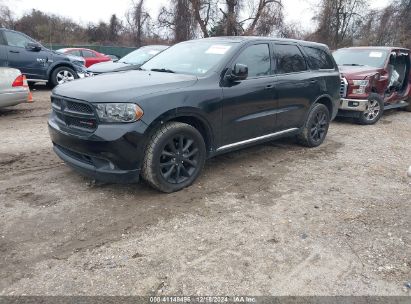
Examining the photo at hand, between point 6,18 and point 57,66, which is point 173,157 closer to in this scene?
point 57,66

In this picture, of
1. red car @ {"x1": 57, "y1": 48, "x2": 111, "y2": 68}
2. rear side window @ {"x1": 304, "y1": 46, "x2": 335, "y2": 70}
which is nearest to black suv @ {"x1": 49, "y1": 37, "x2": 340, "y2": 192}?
rear side window @ {"x1": 304, "y1": 46, "x2": 335, "y2": 70}

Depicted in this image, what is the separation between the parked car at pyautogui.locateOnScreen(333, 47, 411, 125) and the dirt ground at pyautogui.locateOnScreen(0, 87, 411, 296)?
3051 mm

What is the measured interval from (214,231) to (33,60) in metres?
9.24

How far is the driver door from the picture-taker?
32.7 ft

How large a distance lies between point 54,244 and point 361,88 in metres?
7.12

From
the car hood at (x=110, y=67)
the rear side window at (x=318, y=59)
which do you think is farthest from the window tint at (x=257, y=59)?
the car hood at (x=110, y=67)

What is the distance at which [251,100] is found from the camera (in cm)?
463

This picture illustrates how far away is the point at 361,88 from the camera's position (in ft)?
25.9

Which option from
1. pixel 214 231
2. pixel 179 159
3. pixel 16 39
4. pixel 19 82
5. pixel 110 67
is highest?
pixel 16 39

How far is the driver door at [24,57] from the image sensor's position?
996 centimetres

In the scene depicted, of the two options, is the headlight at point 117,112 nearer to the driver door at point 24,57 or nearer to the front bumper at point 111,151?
the front bumper at point 111,151

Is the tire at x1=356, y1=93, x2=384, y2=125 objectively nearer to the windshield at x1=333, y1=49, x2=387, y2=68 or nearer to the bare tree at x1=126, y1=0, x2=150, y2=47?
the windshield at x1=333, y1=49, x2=387, y2=68

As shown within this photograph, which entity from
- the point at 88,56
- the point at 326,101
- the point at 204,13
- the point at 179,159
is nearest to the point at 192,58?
the point at 179,159

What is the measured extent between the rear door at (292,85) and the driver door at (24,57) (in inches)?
313
